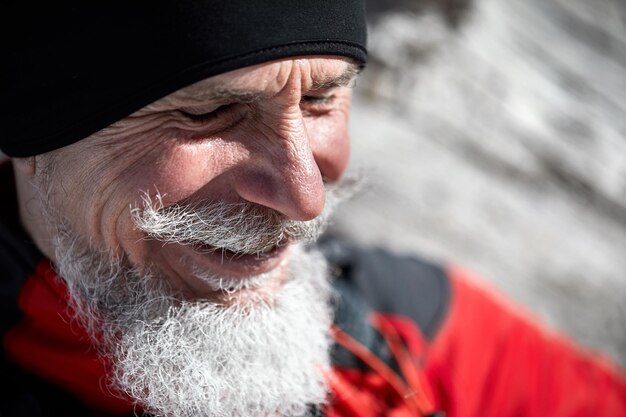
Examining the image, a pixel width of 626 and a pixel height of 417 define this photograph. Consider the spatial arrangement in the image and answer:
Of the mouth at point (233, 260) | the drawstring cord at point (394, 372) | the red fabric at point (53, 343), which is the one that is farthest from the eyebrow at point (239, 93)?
the drawstring cord at point (394, 372)

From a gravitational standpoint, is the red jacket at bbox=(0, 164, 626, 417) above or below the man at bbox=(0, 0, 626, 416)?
below

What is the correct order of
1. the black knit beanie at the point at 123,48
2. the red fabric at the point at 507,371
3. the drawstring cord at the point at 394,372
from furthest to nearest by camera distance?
the red fabric at the point at 507,371 < the drawstring cord at the point at 394,372 < the black knit beanie at the point at 123,48

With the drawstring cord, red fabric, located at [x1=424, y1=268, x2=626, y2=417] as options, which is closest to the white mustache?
the drawstring cord

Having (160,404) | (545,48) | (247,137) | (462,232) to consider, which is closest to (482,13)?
(545,48)

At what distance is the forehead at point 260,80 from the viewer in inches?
52.9

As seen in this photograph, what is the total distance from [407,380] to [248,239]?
3.40 ft

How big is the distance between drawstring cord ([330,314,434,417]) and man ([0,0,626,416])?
4cm

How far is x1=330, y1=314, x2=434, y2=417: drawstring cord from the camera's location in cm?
216

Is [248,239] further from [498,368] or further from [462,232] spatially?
[462,232]

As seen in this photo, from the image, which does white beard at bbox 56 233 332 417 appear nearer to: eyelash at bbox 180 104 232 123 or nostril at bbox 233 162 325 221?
nostril at bbox 233 162 325 221

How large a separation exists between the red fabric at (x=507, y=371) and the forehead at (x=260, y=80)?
1.59 meters

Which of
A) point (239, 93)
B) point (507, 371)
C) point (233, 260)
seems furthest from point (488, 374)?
point (239, 93)

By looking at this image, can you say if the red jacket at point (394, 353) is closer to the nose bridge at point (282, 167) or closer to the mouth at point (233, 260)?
the mouth at point (233, 260)

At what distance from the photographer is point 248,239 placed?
1549 mm
